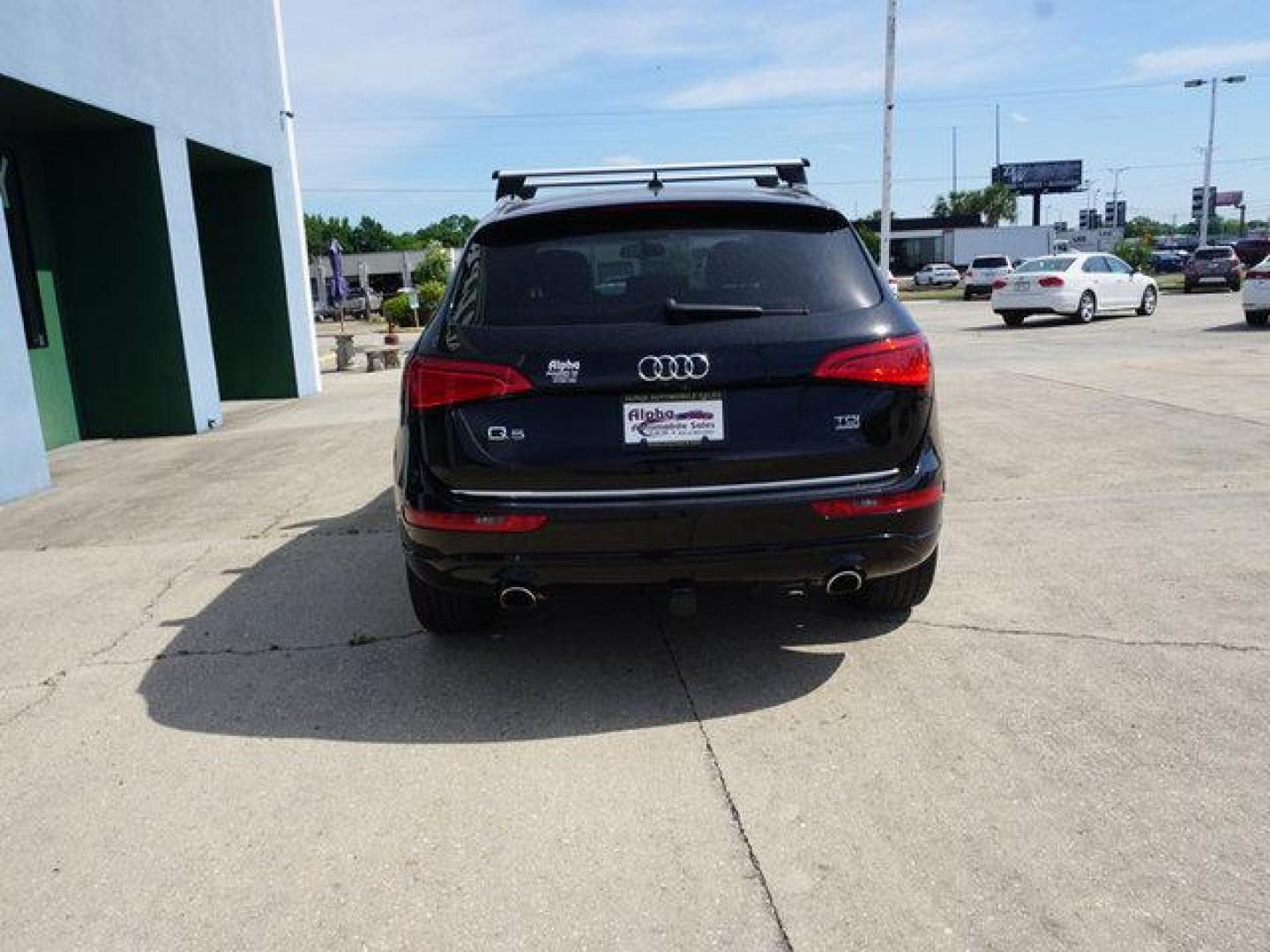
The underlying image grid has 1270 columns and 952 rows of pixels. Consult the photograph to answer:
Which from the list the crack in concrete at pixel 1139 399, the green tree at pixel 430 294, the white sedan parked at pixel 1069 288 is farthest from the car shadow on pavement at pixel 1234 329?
the green tree at pixel 430 294

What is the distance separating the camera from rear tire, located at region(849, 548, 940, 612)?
4.07 meters

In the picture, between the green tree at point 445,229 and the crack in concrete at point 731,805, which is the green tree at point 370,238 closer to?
the green tree at point 445,229

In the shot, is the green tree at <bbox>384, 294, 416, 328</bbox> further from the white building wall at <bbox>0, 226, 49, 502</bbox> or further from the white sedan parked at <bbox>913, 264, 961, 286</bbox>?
the white sedan parked at <bbox>913, 264, 961, 286</bbox>

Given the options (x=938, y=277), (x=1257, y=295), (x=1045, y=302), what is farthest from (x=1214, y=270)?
(x=938, y=277)

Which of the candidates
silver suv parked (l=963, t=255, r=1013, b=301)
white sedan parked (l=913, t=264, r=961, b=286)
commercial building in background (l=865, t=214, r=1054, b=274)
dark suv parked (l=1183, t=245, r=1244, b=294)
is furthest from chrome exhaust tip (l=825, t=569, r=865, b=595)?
commercial building in background (l=865, t=214, r=1054, b=274)

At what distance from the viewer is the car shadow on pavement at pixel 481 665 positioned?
3.48m

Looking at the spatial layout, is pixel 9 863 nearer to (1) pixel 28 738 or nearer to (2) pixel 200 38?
(1) pixel 28 738

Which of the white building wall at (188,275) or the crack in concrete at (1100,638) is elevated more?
the white building wall at (188,275)

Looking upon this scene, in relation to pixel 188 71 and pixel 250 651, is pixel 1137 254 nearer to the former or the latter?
pixel 188 71

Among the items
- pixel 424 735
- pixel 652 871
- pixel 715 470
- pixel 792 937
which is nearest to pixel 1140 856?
pixel 792 937

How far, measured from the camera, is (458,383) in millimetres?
3281

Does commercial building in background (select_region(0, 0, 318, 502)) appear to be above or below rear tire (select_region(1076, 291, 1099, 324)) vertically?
above

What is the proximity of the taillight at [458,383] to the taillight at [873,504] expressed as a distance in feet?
3.45

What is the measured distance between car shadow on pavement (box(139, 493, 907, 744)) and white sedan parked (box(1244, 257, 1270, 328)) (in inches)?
659
